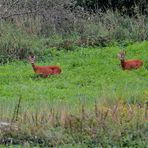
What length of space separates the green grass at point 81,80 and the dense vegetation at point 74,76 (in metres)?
0.02

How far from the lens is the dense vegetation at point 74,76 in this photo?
28.6 feet

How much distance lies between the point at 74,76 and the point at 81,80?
71 centimetres

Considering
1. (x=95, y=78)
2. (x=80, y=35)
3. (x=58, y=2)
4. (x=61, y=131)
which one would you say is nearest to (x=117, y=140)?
(x=61, y=131)

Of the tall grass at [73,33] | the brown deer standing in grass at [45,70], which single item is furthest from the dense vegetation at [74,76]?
the brown deer standing in grass at [45,70]

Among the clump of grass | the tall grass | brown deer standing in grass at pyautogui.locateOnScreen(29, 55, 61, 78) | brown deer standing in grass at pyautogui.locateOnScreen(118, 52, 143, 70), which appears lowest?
the tall grass

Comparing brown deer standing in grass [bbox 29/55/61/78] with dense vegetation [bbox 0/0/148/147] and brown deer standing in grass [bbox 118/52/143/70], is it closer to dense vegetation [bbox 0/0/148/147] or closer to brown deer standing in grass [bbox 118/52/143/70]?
dense vegetation [bbox 0/0/148/147]

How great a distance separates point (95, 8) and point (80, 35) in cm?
326

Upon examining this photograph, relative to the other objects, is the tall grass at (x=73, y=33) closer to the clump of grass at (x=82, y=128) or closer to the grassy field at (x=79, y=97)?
the grassy field at (x=79, y=97)

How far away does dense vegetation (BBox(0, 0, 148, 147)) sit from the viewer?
872cm

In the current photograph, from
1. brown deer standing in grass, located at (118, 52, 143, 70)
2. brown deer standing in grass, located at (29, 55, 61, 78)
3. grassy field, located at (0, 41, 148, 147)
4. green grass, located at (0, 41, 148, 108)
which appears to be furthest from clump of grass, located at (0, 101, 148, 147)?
brown deer standing in grass, located at (118, 52, 143, 70)

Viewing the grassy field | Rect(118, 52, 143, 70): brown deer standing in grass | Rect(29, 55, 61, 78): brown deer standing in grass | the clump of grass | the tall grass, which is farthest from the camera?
the tall grass

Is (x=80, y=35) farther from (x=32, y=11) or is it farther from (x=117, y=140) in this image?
(x=117, y=140)

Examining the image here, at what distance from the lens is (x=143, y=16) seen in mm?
20609

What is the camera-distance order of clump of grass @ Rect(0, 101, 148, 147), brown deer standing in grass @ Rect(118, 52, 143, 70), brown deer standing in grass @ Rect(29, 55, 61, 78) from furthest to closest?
brown deer standing in grass @ Rect(118, 52, 143, 70)
brown deer standing in grass @ Rect(29, 55, 61, 78)
clump of grass @ Rect(0, 101, 148, 147)
